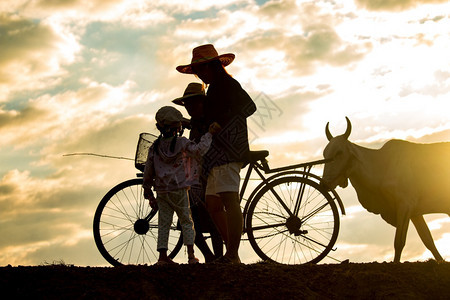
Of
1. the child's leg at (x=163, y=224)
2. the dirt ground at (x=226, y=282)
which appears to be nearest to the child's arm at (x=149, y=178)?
the child's leg at (x=163, y=224)

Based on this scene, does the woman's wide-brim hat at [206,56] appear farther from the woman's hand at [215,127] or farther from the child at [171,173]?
the woman's hand at [215,127]

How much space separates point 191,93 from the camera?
25.5 feet

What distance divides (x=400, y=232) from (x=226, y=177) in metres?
2.82

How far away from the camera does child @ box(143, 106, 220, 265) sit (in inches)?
282

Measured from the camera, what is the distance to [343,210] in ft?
28.0

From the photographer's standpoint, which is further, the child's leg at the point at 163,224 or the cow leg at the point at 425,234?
the cow leg at the point at 425,234

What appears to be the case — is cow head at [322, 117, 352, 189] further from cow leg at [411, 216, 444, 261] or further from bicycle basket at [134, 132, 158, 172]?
bicycle basket at [134, 132, 158, 172]

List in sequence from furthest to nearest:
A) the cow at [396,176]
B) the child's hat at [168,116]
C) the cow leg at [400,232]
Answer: the cow at [396,176] < the cow leg at [400,232] < the child's hat at [168,116]

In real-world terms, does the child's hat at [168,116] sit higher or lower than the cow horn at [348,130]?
lower

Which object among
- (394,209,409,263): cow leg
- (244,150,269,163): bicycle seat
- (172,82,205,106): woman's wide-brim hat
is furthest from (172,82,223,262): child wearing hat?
(394,209,409,263): cow leg

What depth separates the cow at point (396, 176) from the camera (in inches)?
338

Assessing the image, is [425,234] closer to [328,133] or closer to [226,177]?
[328,133]

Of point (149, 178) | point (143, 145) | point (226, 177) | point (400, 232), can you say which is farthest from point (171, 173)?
point (400, 232)

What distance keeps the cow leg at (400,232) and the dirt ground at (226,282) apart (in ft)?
4.20
